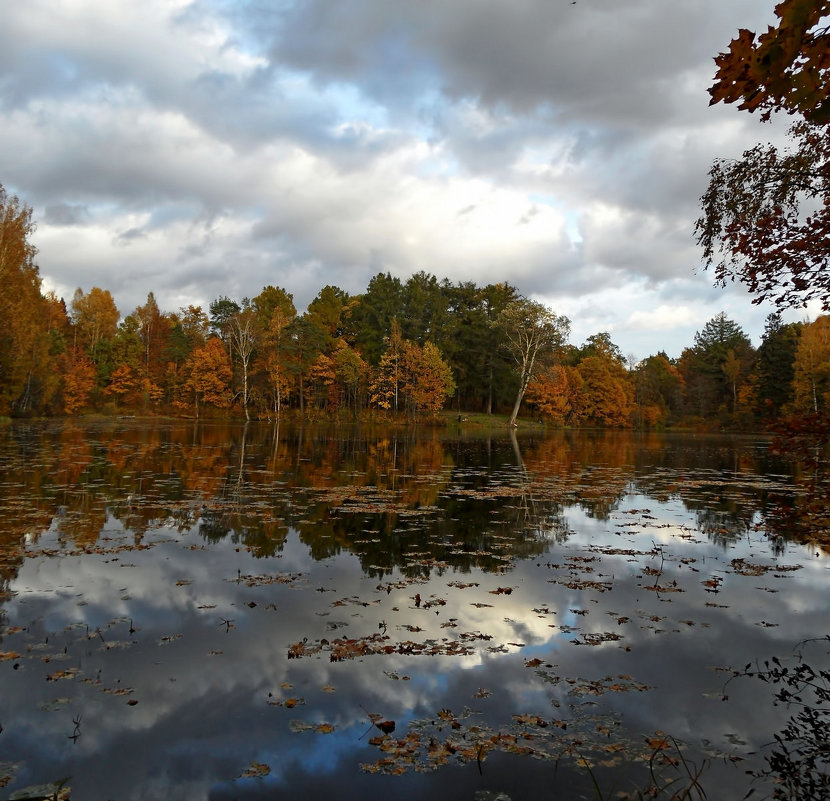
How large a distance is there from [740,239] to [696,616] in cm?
500

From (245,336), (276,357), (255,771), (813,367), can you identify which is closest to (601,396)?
(813,367)

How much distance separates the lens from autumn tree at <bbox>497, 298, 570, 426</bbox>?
220 feet

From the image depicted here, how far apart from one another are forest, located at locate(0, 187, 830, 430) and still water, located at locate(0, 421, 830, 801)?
56270 millimetres

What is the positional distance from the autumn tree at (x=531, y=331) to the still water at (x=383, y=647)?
54448 mm

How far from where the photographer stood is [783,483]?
22.1 m

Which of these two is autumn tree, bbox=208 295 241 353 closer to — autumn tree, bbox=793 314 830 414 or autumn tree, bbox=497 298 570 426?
autumn tree, bbox=497 298 570 426

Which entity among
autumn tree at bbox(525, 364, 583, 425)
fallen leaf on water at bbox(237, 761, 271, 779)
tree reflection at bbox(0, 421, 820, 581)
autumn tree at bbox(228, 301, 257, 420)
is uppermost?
autumn tree at bbox(228, 301, 257, 420)

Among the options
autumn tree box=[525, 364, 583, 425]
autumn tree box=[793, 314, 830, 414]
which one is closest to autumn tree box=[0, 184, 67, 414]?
autumn tree box=[525, 364, 583, 425]

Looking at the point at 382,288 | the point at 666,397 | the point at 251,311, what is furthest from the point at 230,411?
the point at 666,397

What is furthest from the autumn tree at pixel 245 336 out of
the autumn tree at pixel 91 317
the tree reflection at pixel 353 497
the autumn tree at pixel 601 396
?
the autumn tree at pixel 601 396

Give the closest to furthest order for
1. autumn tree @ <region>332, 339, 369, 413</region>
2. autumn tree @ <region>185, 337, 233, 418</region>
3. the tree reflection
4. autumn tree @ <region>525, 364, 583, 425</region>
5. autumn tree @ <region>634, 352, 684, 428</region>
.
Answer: the tree reflection
autumn tree @ <region>332, 339, 369, 413</region>
autumn tree @ <region>185, 337, 233, 418</region>
autumn tree @ <region>525, 364, 583, 425</region>
autumn tree @ <region>634, 352, 684, 428</region>

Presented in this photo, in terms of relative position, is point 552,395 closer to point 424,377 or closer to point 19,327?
point 424,377

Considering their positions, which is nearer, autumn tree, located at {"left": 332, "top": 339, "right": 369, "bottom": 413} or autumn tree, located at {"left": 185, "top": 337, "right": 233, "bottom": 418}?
autumn tree, located at {"left": 332, "top": 339, "right": 369, "bottom": 413}

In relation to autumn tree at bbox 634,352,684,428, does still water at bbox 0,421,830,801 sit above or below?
below
